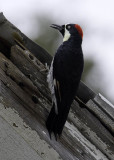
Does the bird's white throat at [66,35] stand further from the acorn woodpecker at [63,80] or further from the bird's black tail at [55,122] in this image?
the bird's black tail at [55,122]

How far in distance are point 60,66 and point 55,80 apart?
5.0 inches

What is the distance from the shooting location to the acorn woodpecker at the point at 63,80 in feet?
8.30

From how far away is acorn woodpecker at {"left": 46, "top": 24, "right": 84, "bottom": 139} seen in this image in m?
2.53

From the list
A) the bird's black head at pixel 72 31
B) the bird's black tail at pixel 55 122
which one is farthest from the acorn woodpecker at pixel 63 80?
the bird's black head at pixel 72 31

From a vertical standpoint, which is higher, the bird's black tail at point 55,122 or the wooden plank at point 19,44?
the wooden plank at point 19,44

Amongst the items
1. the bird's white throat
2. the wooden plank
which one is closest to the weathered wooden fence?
the wooden plank

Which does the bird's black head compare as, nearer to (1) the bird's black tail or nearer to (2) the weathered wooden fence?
(2) the weathered wooden fence

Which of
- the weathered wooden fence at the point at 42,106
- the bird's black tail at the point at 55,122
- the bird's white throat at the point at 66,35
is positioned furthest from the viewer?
the bird's white throat at the point at 66,35

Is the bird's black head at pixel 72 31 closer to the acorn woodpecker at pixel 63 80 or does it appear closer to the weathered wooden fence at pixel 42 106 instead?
the acorn woodpecker at pixel 63 80

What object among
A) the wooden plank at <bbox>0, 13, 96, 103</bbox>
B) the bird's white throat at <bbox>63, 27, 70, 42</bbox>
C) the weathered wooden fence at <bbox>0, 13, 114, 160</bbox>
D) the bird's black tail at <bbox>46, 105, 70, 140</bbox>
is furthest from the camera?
the bird's white throat at <bbox>63, 27, 70, 42</bbox>

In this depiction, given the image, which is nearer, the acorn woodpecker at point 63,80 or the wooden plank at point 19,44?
the acorn woodpecker at point 63,80

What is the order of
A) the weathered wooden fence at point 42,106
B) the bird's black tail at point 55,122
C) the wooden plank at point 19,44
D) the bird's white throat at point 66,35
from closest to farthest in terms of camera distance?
the weathered wooden fence at point 42,106
the bird's black tail at point 55,122
the wooden plank at point 19,44
the bird's white throat at point 66,35

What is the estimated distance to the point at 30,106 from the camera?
97.3 inches

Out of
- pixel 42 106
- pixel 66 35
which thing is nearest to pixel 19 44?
pixel 42 106
